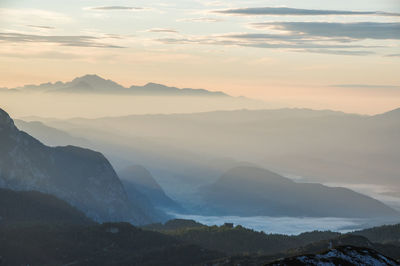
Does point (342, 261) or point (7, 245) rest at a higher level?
point (342, 261)

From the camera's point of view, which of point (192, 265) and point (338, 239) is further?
point (338, 239)

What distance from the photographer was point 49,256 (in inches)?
7721

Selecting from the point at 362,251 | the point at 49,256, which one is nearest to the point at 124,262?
the point at 49,256

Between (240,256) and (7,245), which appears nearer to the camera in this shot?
(240,256)

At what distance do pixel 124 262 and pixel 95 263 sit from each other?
709 centimetres

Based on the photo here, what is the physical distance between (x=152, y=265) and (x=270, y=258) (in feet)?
99.9

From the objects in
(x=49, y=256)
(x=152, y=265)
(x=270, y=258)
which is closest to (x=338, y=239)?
(x=270, y=258)

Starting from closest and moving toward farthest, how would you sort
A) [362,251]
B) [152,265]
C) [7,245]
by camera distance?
[362,251] → [152,265] → [7,245]

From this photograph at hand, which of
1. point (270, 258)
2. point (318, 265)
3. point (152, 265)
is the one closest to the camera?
point (318, 265)

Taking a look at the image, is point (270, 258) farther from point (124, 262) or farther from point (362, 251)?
point (362, 251)

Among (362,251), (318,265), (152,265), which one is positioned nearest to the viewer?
(318,265)

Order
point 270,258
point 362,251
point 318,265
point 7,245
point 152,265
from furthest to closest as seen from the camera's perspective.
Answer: point 7,245
point 152,265
point 270,258
point 362,251
point 318,265

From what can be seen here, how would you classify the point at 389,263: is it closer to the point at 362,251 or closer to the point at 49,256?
the point at 362,251

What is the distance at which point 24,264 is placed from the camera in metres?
186
